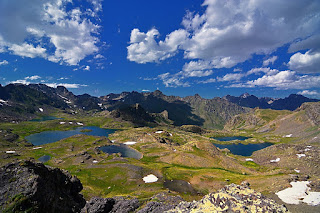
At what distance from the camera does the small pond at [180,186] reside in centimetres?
6738

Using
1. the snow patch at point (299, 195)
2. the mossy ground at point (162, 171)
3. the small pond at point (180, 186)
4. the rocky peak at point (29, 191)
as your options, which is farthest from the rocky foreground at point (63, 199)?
the small pond at point (180, 186)

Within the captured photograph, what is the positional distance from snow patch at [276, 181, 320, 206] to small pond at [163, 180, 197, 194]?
3208 cm

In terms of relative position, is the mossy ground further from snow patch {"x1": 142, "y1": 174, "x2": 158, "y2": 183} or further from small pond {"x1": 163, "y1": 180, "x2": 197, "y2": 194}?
small pond {"x1": 163, "y1": 180, "x2": 197, "y2": 194}

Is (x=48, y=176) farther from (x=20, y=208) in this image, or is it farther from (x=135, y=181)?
(x=135, y=181)

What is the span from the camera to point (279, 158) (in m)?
130

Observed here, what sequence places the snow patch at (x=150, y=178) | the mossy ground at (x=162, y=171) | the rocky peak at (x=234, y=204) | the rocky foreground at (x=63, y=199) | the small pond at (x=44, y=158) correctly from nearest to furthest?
the rocky peak at (x=234, y=204), the rocky foreground at (x=63, y=199), the mossy ground at (x=162, y=171), the snow patch at (x=150, y=178), the small pond at (x=44, y=158)

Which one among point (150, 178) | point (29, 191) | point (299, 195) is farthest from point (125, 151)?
point (29, 191)

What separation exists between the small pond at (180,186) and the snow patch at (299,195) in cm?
3208

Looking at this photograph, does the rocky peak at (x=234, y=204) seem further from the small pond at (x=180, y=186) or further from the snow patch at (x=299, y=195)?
the small pond at (x=180, y=186)

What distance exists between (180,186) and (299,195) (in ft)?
139

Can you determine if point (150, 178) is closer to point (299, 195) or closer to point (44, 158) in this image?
point (299, 195)

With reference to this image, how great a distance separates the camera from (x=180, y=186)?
72.1 metres

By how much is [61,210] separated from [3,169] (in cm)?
942

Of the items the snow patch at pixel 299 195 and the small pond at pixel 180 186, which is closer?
the snow patch at pixel 299 195
